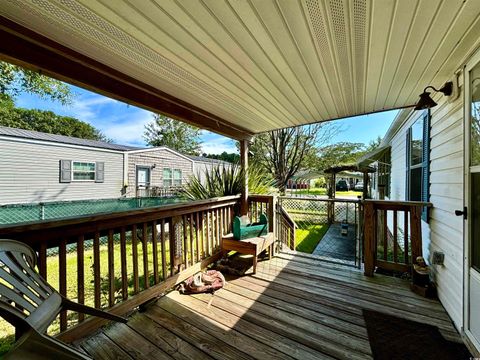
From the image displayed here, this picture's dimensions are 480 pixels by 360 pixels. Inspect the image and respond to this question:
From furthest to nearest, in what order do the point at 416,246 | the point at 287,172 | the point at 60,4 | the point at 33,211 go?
the point at 287,172 → the point at 33,211 → the point at 416,246 → the point at 60,4

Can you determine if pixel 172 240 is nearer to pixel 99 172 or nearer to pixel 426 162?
pixel 426 162

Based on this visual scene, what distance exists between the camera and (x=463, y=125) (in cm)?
189

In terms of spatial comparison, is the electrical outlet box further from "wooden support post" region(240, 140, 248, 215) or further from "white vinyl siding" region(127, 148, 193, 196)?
"white vinyl siding" region(127, 148, 193, 196)

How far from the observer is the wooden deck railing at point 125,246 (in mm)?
1680

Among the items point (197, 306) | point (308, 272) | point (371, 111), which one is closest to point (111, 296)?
point (197, 306)

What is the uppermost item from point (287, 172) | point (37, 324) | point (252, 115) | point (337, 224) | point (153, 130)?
point (153, 130)

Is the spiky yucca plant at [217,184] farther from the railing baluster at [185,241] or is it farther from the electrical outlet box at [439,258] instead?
the electrical outlet box at [439,258]

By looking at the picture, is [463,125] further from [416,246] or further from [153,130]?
[153,130]

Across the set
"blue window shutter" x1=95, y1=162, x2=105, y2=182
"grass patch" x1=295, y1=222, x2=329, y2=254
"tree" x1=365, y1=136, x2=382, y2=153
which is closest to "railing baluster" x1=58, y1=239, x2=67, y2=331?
"grass patch" x1=295, y1=222, x2=329, y2=254

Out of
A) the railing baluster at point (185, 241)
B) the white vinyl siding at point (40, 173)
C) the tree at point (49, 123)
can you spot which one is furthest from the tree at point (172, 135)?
the railing baluster at point (185, 241)

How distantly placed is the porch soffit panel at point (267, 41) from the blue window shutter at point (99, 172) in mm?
9139

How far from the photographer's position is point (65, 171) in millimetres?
8797

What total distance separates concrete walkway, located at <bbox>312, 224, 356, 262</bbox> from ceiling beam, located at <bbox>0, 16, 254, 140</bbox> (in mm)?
4180

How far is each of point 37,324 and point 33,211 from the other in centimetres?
538
